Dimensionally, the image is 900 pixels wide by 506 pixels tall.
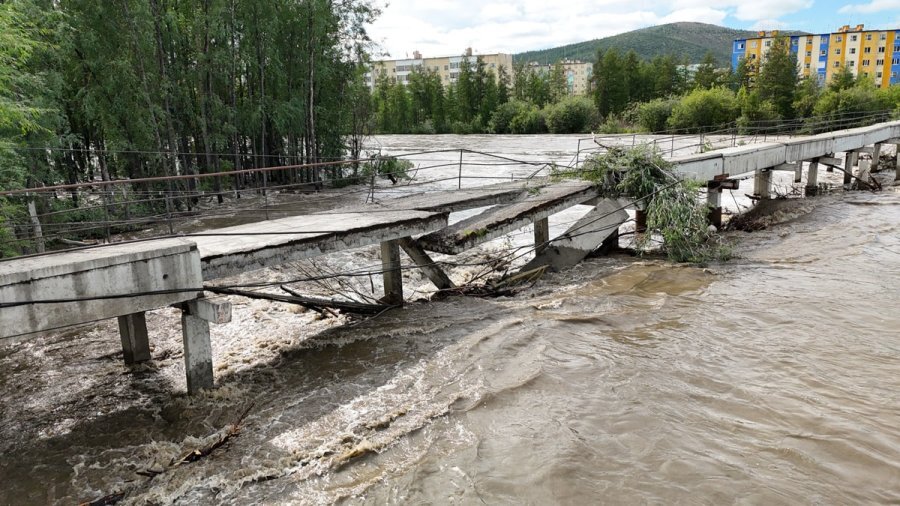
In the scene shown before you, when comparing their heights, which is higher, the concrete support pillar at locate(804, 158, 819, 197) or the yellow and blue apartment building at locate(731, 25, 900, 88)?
the yellow and blue apartment building at locate(731, 25, 900, 88)

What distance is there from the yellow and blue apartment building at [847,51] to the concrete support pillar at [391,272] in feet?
271

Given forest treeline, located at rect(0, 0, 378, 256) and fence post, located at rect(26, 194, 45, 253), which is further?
forest treeline, located at rect(0, 0, 378, 256)

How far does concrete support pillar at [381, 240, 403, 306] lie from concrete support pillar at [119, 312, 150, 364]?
A: 363 centimetres

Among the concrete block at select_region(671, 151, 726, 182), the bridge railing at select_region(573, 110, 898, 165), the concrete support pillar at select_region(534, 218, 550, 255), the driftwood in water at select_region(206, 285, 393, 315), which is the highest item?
the bridge railing at select_region(573, 110, 898, 165)

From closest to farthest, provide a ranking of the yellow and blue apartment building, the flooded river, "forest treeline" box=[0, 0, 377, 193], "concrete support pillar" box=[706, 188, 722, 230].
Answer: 1. the flooded river
2. "forest treeline" box=[0, 0, 377, 193]
3. "concrete support pillar" box=[706, 188, 722, 230]
4. the yellow and blue apartment building

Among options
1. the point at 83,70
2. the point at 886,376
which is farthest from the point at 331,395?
the point at 83,70

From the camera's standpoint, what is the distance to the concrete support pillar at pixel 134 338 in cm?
806

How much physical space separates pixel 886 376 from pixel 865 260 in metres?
6.84

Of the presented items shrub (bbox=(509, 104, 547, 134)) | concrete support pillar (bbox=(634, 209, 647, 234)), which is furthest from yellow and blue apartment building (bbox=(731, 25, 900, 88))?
concrete support pillar (bbox=(634, 209, 647, 234))

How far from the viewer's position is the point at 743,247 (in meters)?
14.2

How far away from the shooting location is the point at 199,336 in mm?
6879

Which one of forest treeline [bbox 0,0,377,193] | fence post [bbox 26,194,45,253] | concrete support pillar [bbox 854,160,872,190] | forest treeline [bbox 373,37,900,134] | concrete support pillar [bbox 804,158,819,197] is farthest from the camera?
forest treeline [bbox 373,37,900,134]

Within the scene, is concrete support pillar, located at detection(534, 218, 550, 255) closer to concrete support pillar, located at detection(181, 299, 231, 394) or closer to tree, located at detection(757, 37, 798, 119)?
concrete support pillar, located at detection(181, 299, 231, 394)

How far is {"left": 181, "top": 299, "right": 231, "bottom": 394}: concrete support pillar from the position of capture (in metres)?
6.53
